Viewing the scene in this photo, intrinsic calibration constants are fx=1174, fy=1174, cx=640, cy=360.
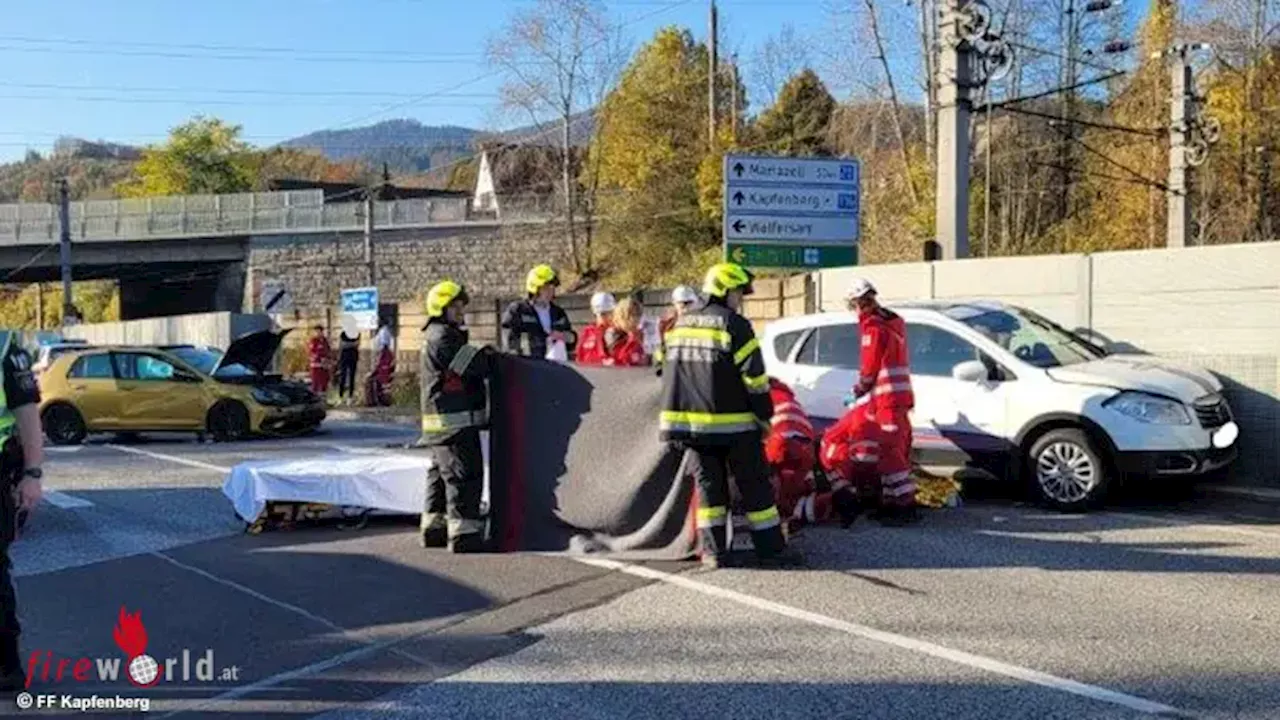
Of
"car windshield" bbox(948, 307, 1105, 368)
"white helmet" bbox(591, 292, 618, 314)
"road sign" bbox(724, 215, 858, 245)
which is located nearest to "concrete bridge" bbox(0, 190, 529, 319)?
→ "road sign" bbox(724, 215, 858, 245)

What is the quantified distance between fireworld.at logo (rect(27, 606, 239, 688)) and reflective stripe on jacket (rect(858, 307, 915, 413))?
5201 mm

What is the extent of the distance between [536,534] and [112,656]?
10.0 feet

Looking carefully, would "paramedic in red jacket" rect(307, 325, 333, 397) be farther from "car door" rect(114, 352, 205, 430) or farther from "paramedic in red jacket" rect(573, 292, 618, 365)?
"paramedic in red jacket" rect(573, 292, 618, 365)

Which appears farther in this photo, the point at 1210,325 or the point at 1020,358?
the point at 1210,325

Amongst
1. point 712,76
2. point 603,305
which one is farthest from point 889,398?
point 712,76

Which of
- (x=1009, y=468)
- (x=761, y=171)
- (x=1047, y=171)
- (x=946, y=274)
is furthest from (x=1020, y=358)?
(x=1047, y=171)

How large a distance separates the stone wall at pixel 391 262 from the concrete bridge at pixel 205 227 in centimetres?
21

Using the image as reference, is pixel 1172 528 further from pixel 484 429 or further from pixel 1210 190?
pixel 1210 190

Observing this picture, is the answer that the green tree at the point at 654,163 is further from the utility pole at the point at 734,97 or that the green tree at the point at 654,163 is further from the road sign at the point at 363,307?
the road sign at the point at 363,307

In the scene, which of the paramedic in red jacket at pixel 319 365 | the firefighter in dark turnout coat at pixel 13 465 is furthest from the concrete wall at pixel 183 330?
the firefighter in dark turnout coat at pixel 13 465

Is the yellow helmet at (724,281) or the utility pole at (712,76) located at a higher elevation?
the utility pole at (712,76)

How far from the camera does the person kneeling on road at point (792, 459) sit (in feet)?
28.4

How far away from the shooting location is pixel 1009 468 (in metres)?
10.1

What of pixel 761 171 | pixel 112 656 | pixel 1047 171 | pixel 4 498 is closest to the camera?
pixel 4 498
